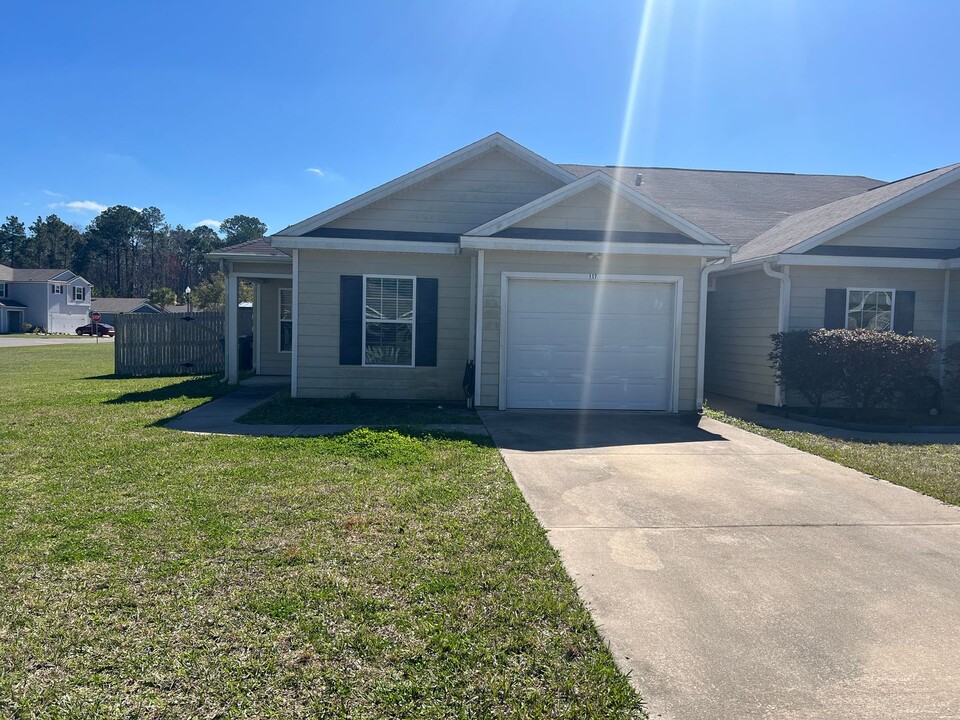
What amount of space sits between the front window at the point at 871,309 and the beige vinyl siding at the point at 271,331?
11907mm

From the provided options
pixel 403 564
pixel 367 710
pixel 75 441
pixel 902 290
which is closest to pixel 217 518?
A: pixel 403 564

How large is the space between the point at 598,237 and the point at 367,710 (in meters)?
8.56

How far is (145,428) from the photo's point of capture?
27.8 ft

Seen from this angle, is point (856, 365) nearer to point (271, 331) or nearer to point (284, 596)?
point (284, 596)

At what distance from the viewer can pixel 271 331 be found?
15.8 metres

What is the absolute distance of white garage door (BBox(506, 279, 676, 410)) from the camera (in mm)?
10469

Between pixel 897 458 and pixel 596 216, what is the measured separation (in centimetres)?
537

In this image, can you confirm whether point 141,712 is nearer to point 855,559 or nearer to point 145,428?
point 855,559

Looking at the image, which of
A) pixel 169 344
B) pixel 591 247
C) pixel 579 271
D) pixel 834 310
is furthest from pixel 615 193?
pixel 169 344

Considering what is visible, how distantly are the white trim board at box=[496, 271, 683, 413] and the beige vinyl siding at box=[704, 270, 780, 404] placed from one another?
234 cm

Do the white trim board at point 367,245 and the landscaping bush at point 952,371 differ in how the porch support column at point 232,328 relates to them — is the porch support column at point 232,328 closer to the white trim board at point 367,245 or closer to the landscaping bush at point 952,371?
the white trim board at point 367,245

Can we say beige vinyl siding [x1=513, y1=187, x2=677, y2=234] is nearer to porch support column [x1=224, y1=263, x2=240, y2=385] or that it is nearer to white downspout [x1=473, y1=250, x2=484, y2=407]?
white downspout [x1=473, y1=250, x2=484, y2=407]

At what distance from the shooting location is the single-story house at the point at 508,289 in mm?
10250

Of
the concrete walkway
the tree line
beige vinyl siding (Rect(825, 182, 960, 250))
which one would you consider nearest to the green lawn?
the concrete walkway
